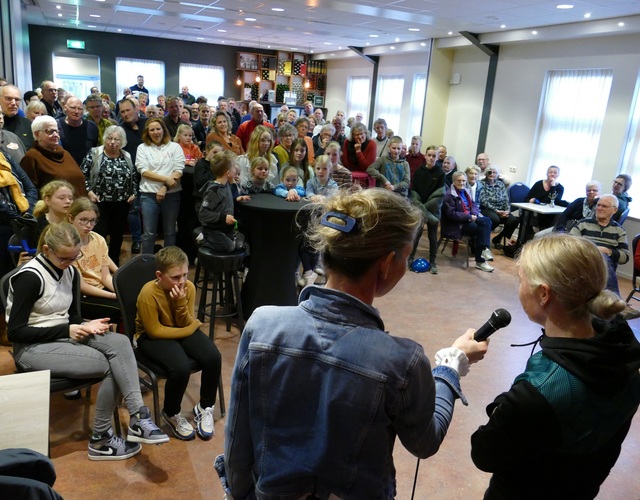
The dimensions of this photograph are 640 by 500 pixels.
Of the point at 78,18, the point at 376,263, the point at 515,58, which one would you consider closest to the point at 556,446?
the point at 376,263

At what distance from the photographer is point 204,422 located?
2611mm

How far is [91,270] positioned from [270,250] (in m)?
1.27

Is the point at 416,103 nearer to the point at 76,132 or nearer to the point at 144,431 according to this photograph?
the point at 76,132

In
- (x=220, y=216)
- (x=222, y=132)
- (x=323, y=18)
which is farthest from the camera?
(x=323, y=18)

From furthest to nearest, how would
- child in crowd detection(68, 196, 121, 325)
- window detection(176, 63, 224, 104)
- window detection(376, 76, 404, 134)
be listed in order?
window detection(176, 63, 224, 104) < window detection(376, 76, 404, 134) < child in crowd detection(68, 196, 121, 325)

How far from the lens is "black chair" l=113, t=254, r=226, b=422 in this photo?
249 centimetres

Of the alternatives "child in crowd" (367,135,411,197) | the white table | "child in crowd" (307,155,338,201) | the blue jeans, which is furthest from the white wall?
the blue jeans

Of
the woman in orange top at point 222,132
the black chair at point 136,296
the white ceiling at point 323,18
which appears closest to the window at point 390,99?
the white ceiling at point 323,18

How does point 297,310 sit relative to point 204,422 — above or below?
above

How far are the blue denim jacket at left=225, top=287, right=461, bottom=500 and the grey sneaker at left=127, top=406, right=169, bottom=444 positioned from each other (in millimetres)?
1572

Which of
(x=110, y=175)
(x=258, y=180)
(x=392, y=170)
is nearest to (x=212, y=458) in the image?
(x=258, y=180)

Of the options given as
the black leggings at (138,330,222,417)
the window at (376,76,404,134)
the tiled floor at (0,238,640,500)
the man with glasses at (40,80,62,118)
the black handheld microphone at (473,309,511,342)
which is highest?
the window at (376,76,404,134)

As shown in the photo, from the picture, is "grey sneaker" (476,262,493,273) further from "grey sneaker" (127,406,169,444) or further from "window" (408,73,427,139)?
"window" (408,73,427,139)

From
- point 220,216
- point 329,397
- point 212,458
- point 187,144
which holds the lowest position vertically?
point 212,458
